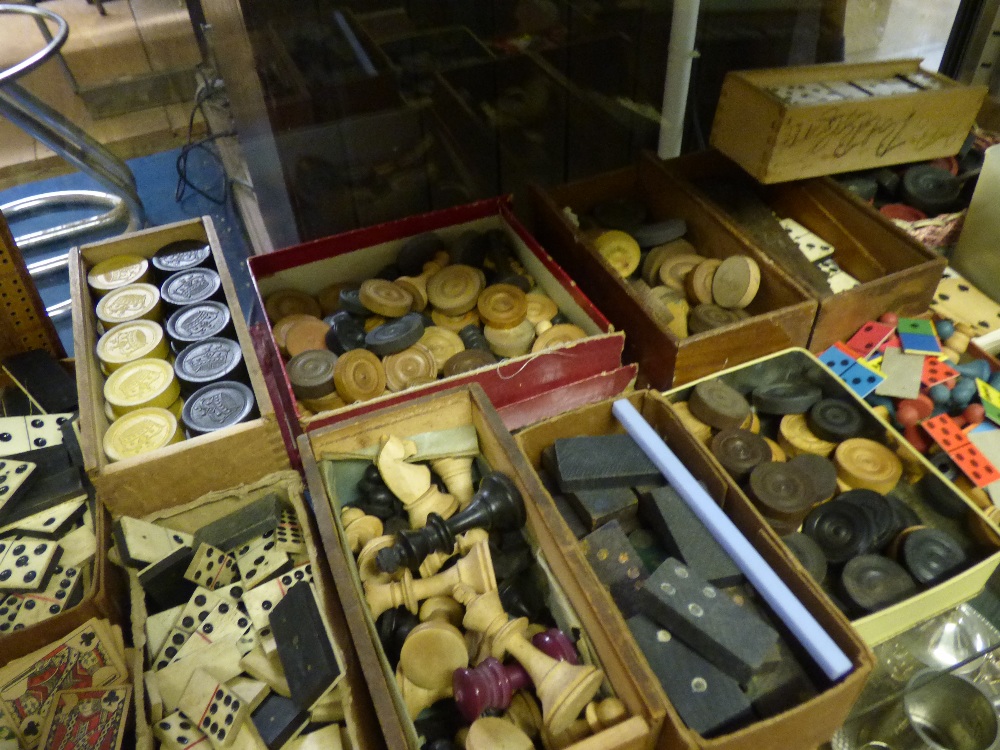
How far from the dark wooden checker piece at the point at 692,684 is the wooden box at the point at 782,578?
0.04 m

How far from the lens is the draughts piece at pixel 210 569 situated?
4.05 ft

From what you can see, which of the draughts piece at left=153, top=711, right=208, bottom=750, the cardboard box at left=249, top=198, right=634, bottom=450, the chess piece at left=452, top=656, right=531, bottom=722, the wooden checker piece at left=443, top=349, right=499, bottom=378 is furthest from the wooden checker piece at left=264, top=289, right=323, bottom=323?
the chess piece at left=452, top=656, right=531, bottom=722

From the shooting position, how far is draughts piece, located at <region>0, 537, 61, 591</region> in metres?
1.19

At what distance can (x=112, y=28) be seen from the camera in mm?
3516

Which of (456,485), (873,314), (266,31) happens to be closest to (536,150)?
(266,31)

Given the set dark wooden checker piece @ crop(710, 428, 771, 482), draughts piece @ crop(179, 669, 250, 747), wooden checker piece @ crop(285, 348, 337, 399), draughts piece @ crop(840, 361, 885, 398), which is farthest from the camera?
draughts piece @ crop(840, 361, 885, 398)

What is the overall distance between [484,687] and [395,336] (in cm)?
80

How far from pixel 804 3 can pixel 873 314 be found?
110cm

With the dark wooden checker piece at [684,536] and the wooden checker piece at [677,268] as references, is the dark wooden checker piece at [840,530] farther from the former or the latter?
the wooden checker piece at [677,268]

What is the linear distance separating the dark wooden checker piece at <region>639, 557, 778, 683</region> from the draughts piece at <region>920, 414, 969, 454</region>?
0.71 m

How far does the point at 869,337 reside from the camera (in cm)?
165

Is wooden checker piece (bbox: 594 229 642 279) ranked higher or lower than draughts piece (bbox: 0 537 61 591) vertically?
higher

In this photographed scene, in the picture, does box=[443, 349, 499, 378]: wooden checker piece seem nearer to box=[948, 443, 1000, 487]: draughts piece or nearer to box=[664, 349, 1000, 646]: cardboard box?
box=[664, 349, 1000, 646]: cardboard box

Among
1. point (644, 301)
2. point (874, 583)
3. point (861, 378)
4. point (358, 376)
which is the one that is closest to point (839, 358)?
point (861, 378)
